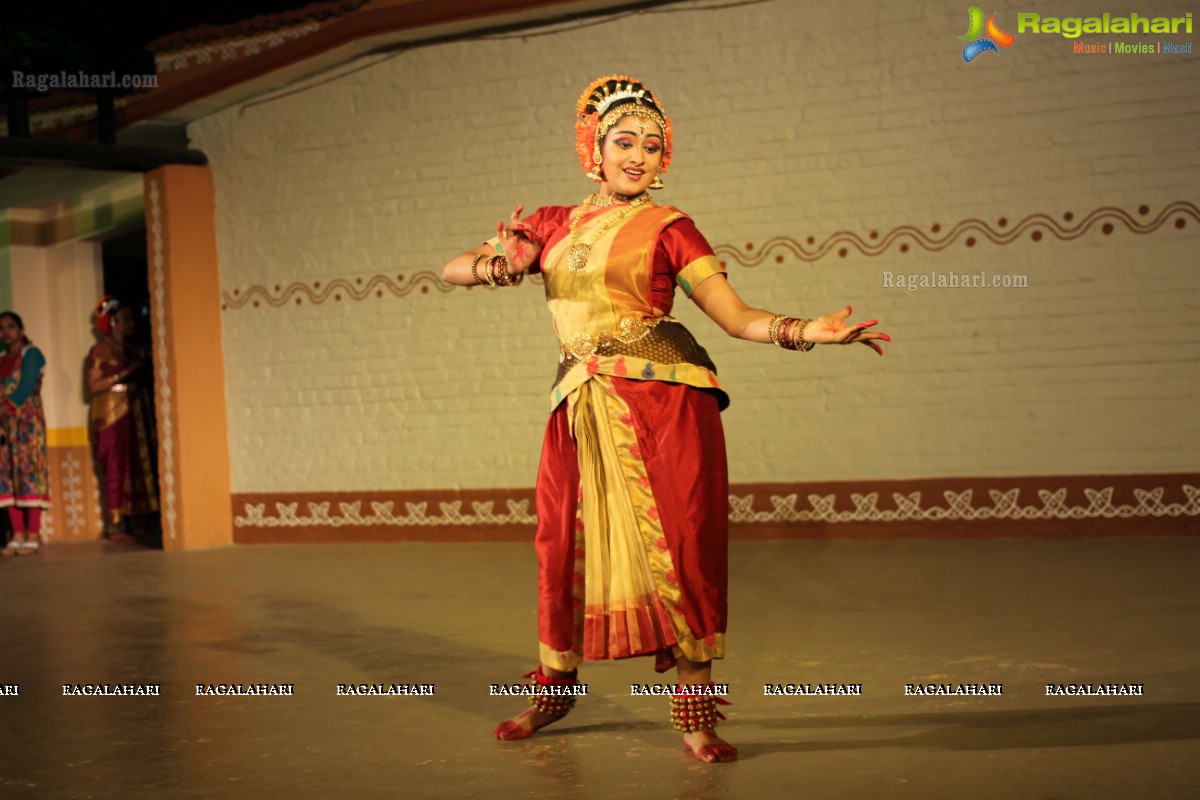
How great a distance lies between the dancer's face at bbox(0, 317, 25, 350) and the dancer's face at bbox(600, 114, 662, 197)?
7043 mm

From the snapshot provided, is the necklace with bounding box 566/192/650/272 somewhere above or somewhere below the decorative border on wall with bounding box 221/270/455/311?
below

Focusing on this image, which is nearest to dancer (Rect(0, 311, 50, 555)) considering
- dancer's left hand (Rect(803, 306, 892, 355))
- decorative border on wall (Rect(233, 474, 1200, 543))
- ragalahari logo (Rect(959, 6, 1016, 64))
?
decorative border on wall (Rect(233, 474, 1200, 543))

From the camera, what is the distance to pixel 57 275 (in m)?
10.3

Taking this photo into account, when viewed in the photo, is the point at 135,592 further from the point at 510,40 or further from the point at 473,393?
the point at 510,40

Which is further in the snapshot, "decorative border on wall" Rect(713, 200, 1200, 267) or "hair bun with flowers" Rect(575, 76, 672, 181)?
"decorative border on wall" Rect(713, 200, 1200, 267)

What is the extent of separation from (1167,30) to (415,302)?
4432 millimetres

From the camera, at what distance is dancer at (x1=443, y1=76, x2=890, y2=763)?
3.06 metres

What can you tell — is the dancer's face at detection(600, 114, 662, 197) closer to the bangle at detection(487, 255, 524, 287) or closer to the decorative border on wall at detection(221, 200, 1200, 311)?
the bangle at detection(487, 255, 524, 287)

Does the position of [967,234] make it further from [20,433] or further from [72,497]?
[72,497]

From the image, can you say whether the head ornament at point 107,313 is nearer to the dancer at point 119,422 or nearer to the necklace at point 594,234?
the dancer at point 119,422

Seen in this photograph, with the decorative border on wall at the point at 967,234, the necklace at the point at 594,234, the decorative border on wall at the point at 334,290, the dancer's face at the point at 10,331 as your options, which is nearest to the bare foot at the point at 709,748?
the necklace at the point at 594,234

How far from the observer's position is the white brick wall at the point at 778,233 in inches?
255

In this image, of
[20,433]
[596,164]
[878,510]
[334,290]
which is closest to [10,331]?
[20,433]

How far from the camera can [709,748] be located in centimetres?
294
